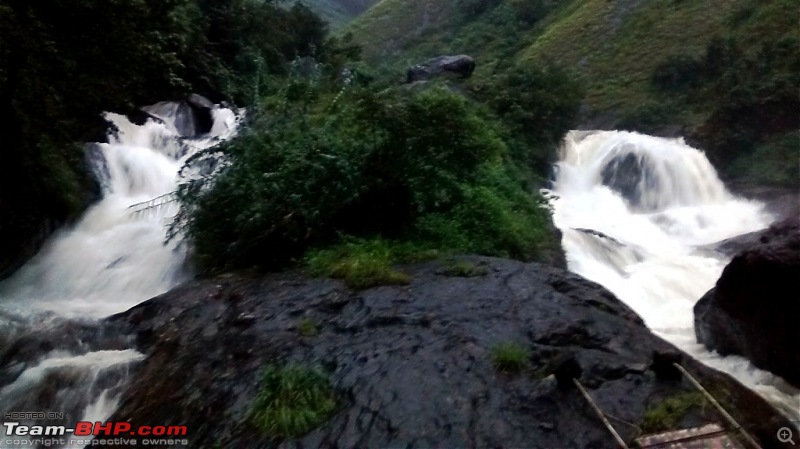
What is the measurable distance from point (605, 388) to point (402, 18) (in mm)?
44558

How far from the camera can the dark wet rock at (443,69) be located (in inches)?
837

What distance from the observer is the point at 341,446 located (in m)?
4.35

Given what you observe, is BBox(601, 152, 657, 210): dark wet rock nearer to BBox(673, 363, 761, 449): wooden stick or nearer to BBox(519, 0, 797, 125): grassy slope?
BBox(519, 0, 797, 125): grassy slope

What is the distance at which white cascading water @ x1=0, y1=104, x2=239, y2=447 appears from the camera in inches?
236

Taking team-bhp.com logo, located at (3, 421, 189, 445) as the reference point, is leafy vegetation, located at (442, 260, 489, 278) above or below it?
above

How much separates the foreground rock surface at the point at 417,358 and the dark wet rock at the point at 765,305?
155cm

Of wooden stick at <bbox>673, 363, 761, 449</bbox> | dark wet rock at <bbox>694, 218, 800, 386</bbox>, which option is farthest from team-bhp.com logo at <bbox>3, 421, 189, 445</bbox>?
dark wet rock at <bbox>694, 218, 800, 386</bbox>

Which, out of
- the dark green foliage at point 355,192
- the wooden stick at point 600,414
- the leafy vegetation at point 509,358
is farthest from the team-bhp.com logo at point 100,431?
the wooden stick at point 600,414

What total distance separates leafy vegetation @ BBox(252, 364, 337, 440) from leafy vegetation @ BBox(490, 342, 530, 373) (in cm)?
140

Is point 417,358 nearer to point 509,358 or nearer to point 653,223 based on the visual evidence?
point 509,358

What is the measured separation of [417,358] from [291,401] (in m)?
1.16

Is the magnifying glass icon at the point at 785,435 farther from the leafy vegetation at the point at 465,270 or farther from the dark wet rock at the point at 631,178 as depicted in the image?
the dark wet rock at the point at 631,178

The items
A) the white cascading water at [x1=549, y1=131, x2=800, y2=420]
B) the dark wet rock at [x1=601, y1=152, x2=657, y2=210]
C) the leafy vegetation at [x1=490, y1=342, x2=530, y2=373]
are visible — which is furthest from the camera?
the dark wet rock at [x1=601, y1=152, x2=657, y2=210]

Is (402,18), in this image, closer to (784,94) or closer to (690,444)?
(784,94)
